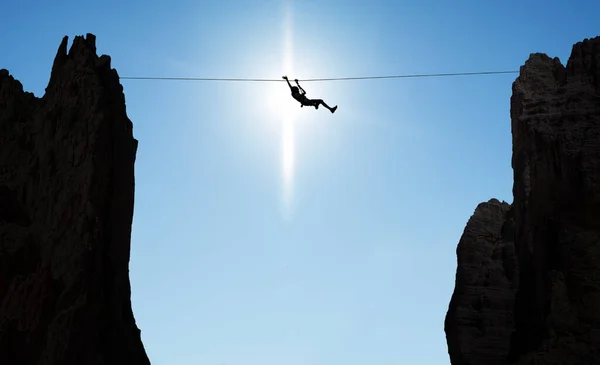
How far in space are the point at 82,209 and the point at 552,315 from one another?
2231cm

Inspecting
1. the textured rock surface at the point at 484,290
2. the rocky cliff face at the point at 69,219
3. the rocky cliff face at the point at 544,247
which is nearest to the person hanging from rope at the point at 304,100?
the rocky cliff face at the point at 69,219

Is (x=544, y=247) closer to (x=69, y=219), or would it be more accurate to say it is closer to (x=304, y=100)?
(x=304, y=100)

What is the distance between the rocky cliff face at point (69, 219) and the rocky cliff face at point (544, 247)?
63.9 ft

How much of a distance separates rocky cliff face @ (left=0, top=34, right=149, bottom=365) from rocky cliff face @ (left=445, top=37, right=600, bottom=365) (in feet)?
63.9

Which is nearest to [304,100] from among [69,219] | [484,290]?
[69,219]

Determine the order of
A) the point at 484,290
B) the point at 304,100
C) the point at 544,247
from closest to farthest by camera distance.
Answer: the point at 304,100, the point at 544,247, the point at 484,290

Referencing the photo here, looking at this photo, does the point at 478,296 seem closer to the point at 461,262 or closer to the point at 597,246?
the point at 461,262

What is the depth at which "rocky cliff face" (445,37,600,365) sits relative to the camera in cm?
3491

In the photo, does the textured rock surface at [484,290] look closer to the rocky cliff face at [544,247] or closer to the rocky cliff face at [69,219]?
the rocky cliff face at [544,247]

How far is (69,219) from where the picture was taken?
29.3m

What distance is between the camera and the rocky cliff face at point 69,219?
27.5 meters

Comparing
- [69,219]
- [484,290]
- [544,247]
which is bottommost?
[69,219]

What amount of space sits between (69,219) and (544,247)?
23.6 m

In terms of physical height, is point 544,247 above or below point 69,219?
above
